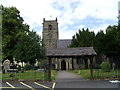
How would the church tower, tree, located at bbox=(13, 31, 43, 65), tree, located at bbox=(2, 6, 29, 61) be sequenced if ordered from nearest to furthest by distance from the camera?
tree, located at bbox=(2, 6, 29, 61), tree, located at bbox=(13, 31, 43, 65), the church tower

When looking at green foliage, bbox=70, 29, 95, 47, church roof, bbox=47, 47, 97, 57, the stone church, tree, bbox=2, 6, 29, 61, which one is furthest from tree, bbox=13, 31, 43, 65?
church roof, bbox=47, 47, 97, 57

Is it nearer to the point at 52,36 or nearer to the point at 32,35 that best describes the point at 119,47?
the point at 32,35

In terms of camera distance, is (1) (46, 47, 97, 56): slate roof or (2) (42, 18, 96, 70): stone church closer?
(1) (46, 47, 97, 56): slate roof

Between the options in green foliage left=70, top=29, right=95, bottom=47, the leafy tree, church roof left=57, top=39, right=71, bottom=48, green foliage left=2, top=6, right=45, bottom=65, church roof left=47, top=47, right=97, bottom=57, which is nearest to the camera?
church roof left=47, top=47, right=97, bottom=57

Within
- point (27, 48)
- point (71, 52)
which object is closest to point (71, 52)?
point (71, 52)

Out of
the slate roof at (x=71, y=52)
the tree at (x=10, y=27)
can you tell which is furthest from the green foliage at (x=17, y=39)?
the slate roof at (x=71, y=52)

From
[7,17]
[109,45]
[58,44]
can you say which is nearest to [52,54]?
[7,17]

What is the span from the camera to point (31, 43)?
123 feet

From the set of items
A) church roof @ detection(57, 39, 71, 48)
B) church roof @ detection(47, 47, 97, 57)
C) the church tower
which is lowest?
church roof @ detection(47, 47, 97, 57)

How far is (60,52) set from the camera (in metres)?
20.6

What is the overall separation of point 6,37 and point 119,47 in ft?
81.5

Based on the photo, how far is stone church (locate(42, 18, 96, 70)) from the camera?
20344 millimetres

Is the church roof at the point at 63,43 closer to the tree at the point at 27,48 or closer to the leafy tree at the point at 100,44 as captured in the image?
the leafy tree at the point at 100,44

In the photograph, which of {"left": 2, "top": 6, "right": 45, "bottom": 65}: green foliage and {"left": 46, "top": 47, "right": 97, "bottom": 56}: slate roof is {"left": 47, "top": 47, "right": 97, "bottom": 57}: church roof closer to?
{"left": 46, "top": 47, "right": 97, "bottom": 56}: slate roof
